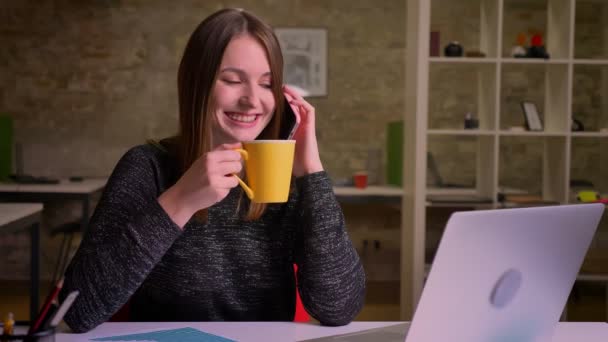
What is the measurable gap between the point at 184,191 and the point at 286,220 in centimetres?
39

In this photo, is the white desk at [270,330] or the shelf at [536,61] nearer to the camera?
the white desk at [270,330]

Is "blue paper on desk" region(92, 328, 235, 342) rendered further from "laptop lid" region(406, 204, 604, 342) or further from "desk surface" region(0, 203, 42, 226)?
"desk surface" region(0, 203, 42, 226)

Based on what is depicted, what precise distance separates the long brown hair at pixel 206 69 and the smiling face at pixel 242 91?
0.04 feet

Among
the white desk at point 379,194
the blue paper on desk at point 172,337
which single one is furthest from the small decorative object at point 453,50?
the blue paper on desk at point 172,337

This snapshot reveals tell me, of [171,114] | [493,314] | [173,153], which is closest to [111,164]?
[171,114]

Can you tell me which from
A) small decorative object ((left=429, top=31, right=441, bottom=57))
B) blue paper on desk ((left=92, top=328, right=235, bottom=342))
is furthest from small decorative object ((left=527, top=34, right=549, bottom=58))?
blue paper on desk ((left=92, top=328, right=235, bottom=342))

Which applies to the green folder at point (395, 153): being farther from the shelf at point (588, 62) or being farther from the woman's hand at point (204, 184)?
the woman's hand at point (204, 184)

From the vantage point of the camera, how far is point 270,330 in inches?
48.4

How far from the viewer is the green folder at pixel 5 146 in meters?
5.18

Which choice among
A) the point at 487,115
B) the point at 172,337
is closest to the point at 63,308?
the point at 172,337

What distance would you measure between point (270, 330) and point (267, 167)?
32cm

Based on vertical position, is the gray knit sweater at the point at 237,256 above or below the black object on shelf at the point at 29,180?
above

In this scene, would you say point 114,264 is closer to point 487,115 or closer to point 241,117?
point 241,117

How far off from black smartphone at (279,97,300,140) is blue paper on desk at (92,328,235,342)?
48cm
